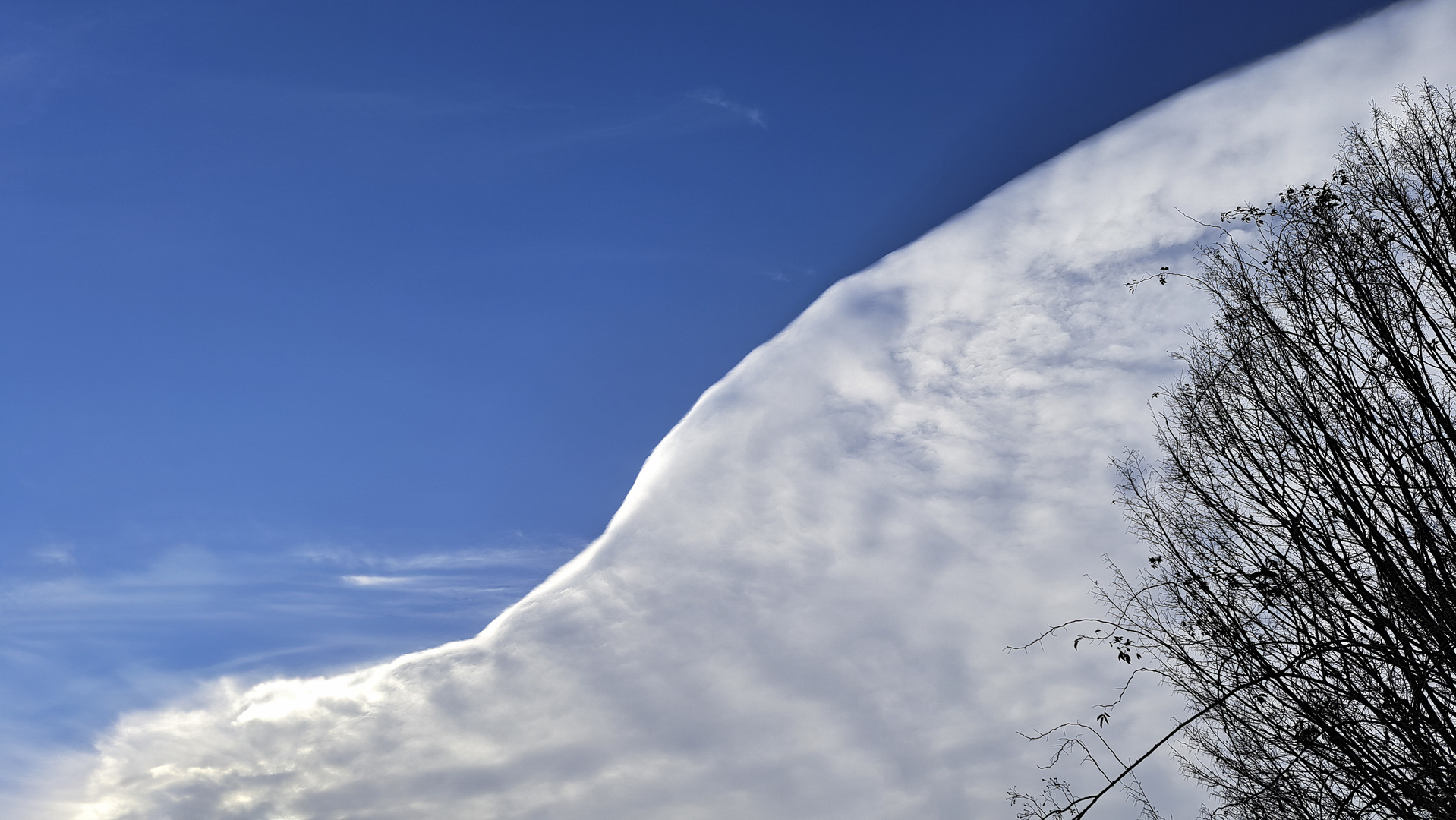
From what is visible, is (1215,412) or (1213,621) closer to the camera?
(1213,621)

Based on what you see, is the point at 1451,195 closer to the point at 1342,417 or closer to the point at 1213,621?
the point at 1342,417

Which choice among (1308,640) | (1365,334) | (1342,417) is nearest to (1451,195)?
(1365,334)

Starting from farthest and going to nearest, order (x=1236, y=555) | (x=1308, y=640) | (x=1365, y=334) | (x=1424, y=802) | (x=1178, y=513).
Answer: (x=1178, y=513) → (x=1236, y=555) → (x=1365, y=334) → (x=1308, y=640) → (x=1424, y=802)

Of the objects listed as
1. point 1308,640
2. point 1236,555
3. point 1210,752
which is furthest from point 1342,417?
point 1210,752

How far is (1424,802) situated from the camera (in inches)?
247

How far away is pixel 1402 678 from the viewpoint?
689 cm

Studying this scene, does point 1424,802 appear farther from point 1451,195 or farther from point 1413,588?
point 1451,195

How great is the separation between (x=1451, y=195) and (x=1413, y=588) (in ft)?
10.4

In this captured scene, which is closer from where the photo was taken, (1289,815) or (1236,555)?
(1289,815)

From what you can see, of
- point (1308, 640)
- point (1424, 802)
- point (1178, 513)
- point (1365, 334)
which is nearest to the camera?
point (1424, 802)

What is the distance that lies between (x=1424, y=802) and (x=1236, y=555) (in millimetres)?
2270

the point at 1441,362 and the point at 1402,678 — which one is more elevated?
the point at 1441,362

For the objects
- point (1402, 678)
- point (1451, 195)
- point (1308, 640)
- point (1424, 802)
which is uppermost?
point (1451, 195)

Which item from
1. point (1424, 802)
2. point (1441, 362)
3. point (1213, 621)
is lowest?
point (1424, 802)
